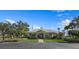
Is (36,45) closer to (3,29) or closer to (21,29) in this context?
(21,29)

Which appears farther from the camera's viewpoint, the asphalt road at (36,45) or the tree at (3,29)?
the tree at (3,29)

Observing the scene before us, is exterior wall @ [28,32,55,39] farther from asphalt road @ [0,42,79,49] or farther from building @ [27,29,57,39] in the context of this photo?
asphalt road @ [0,42,79,49]

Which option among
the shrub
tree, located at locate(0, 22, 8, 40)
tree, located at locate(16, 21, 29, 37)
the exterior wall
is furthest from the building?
tree, located at locate(0, 22, 8, 40)

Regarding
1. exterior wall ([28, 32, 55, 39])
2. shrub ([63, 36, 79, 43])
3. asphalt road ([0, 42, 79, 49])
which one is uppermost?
exterior wall ([28, 32, 55, 39])

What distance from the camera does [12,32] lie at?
29.8 feet

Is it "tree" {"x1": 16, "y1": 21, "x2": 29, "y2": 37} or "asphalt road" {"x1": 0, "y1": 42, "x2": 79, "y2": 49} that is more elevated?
"tree" {"x1": 16, "y1": 21, "x2": 29, "y2": 37}

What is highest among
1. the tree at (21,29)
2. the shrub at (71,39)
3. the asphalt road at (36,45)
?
the tree at (21,29)

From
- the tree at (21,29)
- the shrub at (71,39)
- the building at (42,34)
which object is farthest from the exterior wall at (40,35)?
the shrub at (71,39)

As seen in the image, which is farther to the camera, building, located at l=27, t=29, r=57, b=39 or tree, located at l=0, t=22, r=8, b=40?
tree, located at l=0, t=22, r=8, b=40

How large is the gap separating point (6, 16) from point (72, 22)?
207cm

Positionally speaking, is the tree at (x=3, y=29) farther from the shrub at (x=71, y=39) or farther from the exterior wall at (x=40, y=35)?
the shrub at (x=71, y=39)

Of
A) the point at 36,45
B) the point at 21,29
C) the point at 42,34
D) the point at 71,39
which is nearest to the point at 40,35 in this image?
the point at 42,34
